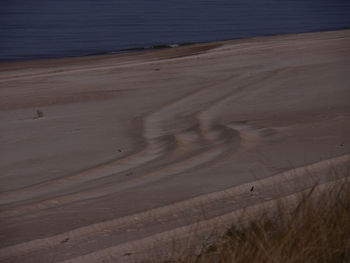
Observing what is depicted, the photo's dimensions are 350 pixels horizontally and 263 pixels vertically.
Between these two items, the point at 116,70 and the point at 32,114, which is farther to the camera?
the point at 116,70

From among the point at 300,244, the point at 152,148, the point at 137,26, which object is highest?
the point at 300,244

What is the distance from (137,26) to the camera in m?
21.7

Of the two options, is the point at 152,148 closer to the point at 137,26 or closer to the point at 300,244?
the point at 300,244

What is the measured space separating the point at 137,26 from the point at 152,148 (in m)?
17.3

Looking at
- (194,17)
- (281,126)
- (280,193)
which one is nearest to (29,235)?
(280,193)

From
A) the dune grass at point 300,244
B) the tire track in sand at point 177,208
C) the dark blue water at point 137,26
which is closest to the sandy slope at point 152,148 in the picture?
the tire track in sand at point 177,208

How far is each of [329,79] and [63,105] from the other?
319 cm

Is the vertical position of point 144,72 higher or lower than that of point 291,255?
lower

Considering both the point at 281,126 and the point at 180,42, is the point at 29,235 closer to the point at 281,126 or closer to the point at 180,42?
the point at 281,126

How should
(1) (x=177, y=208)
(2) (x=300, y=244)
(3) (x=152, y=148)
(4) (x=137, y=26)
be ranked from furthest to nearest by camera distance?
(4) (x=137, y=26) < (3) (x=152, y=148) < (1) (x=177, y=208) < (2) (x=300, y=244)

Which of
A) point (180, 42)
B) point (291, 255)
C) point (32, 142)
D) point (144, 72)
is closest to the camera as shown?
point (291, 255)

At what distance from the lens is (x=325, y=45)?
10773 millimetres

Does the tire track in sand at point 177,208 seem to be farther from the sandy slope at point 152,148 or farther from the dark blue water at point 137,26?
the dark blue water at point 137,26

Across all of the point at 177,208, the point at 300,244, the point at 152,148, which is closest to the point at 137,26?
the point at 152,148
